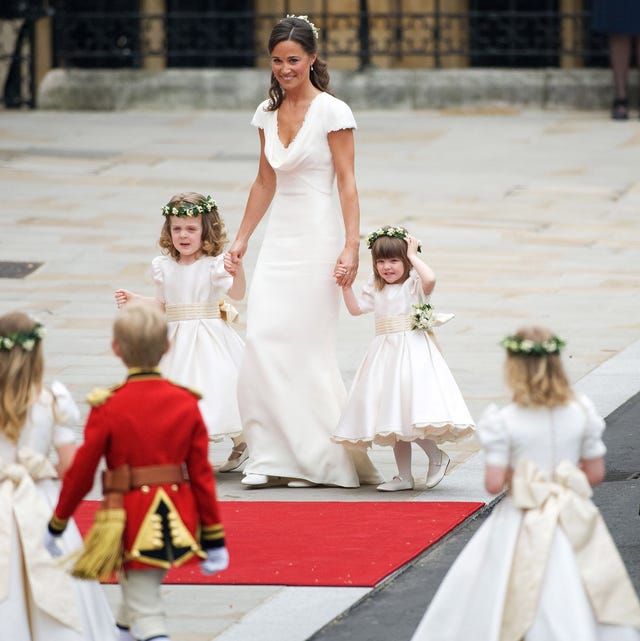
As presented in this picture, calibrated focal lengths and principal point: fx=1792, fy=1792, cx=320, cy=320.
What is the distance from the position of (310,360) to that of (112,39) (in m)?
15.2

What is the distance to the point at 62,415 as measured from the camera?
18.5 feet

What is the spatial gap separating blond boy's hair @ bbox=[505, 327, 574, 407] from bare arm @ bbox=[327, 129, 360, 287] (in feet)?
9.64

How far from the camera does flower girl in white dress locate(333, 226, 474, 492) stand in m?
8.27

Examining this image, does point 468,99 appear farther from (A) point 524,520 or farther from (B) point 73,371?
(A) point 524,520

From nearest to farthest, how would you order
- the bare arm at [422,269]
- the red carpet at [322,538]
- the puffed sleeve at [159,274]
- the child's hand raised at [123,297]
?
the red carpet at [322,538] < the child's hand raised at [123,297] < the bare arm at [422,269] < the puffed sleeve at [159,274]

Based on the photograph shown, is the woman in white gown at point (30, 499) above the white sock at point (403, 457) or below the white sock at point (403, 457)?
above

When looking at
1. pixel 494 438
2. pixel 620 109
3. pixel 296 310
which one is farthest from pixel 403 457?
pixel 620 109

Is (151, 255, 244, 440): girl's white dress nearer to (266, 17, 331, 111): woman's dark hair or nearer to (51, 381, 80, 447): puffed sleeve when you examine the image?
(266, 17, 331, 111): woman's dark hair

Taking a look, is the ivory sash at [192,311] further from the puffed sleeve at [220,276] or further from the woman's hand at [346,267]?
the woman's hand at [346,267]

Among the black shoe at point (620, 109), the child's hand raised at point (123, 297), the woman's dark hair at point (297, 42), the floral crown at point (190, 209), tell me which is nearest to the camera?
the child's hand raised at point (123, 297)

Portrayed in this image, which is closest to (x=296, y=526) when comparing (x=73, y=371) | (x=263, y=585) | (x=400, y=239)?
(x=263, y=585)

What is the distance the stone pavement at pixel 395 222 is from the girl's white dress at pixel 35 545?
88cm

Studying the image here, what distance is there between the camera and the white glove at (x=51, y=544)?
549 cm

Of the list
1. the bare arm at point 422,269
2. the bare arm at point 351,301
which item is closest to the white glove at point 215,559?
the bare arm at point 422,269
